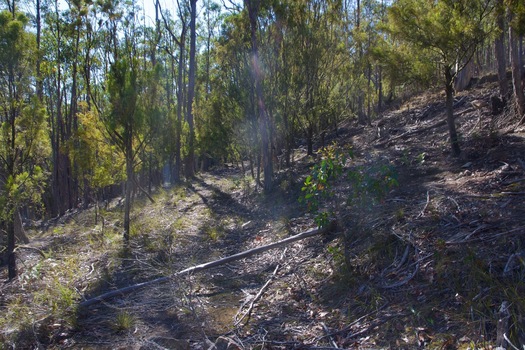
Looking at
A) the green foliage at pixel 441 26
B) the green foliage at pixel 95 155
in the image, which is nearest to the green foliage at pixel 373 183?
the green foliage at pixel 441 26

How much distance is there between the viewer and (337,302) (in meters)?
5.32

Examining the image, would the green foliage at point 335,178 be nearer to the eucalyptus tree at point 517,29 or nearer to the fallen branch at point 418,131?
the eucalyptus tree at point 517,29

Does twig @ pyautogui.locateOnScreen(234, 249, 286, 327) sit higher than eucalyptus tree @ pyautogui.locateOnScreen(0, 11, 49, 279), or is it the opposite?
eucalyptus tree @ pyautogui.locateOnScreen(0, 11, 49, 279)

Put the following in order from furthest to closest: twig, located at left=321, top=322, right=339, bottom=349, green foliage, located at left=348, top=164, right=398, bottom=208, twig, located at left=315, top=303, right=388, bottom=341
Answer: green foliage, located at left=348, top=164, right=398, bottom=208 → twig, located at left=315, top=303, right=388, bottom=341 → twig, located at left=321, top=322, right=339, bottom=349

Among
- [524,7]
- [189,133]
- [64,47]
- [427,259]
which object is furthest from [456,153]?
[64,47]

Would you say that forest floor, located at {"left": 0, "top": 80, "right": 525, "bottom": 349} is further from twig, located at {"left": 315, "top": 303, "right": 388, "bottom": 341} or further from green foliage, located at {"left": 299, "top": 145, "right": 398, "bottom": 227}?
green foliage, located at {"left": 299, "top": 145, "right": 398, "bottom": 227}

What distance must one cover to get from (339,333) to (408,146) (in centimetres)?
891

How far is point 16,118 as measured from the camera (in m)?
9.30

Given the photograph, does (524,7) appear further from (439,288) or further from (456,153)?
(439,288)

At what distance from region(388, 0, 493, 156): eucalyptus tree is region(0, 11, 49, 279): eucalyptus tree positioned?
303 inches

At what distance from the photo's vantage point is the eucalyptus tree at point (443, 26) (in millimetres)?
7793

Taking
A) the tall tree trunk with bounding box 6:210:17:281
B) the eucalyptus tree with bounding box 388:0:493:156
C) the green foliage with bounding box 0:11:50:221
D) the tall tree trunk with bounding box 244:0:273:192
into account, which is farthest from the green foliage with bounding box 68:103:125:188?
the eucalyptus tree with bounding box 388:0:493:156

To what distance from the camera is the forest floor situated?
14.1 feet

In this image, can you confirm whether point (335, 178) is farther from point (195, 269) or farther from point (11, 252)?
point (11, 252)
